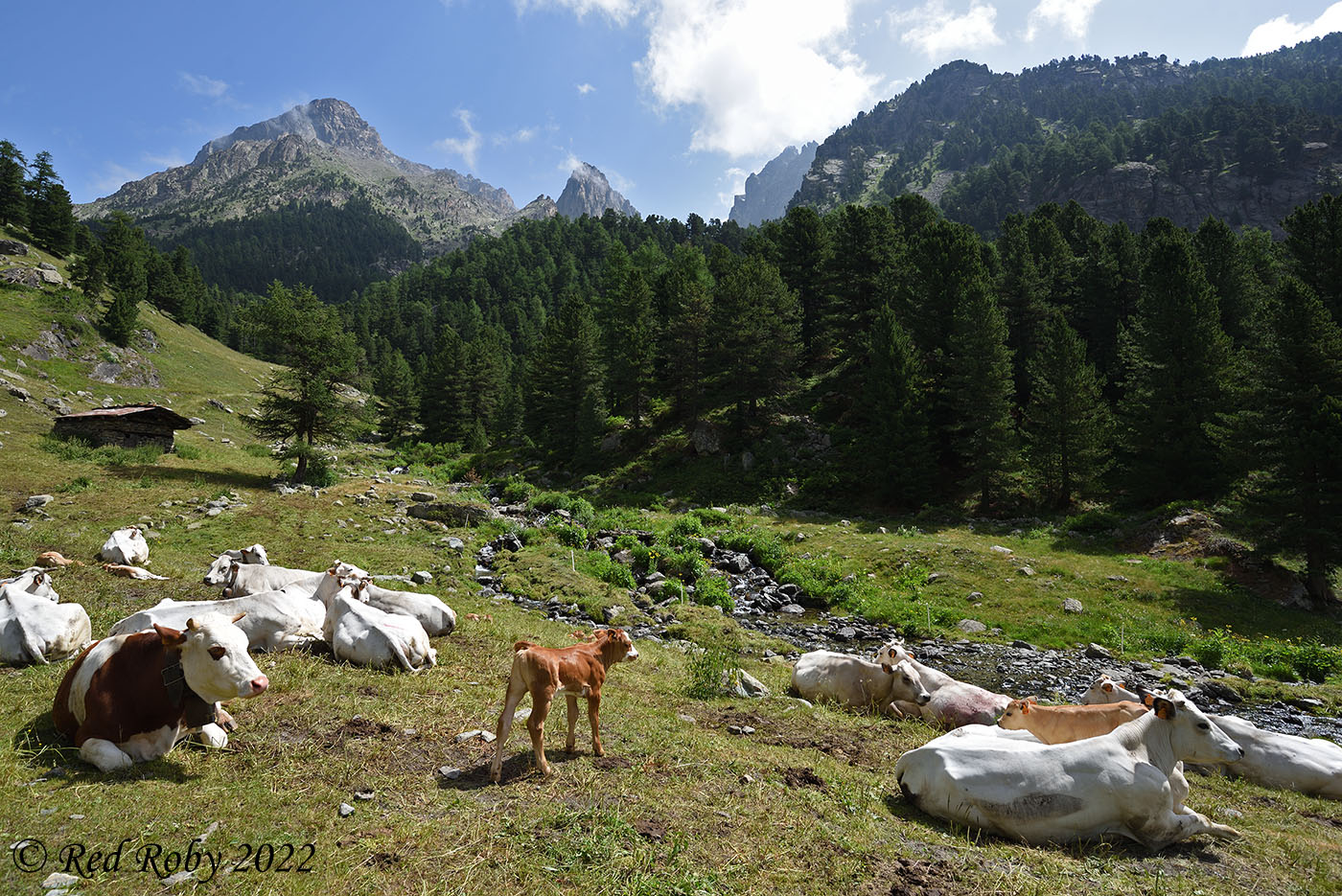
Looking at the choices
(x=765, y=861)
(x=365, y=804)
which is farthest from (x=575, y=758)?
(x=765, y=861)

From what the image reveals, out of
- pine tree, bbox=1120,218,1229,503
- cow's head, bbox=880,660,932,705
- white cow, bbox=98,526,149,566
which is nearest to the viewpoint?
cow's head, bbox=880,660,932,705

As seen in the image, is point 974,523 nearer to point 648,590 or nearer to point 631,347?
point 648,590

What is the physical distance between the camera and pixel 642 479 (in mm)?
42406

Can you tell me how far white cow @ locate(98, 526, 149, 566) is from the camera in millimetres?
13727

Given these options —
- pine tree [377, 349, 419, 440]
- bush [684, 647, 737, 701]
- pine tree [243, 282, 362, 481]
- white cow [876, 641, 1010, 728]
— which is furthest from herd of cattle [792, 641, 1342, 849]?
pine tree [377, 349, 419, 440]

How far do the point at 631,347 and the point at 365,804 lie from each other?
4517cm

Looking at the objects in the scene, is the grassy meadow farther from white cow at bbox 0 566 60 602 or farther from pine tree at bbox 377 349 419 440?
pine tree at bbox 377 349 419 440

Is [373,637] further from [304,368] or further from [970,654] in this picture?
[304,368]

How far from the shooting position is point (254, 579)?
39.5 ft

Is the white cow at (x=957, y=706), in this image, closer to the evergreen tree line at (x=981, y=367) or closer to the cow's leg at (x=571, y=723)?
the cow's leg at (x=571, y=723)

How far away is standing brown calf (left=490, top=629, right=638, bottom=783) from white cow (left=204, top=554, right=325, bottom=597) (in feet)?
24.8

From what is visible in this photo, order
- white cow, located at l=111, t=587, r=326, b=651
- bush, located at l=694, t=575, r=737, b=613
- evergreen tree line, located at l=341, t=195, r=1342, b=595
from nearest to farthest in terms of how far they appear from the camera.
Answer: white cow, located at l=111, t=587, r=326, b=651 → bush, located at l=694, t=575, r=737, b=613 → evergreen tree line, located at l=341, t=195, r=1342, b=595

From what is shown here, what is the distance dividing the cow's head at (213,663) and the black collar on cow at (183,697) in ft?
0.29

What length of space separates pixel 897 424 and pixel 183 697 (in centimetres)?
3434
